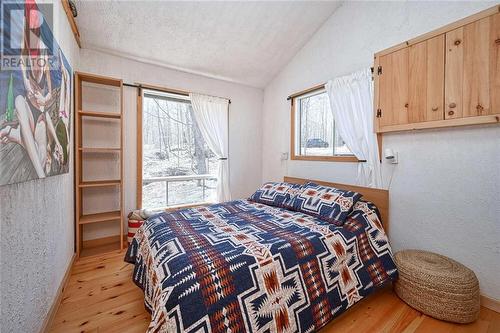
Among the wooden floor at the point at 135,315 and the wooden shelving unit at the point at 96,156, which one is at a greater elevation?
the wooden shelving unit at the point at 96,156

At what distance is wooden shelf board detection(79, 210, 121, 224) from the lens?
7.59 feet

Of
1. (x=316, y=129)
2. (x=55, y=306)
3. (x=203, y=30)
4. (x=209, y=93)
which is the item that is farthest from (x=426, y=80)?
A: (x=55, y=306)

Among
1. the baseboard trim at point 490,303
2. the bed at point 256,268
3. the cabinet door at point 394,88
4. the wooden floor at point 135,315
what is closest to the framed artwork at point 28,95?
the bed at point 256,268

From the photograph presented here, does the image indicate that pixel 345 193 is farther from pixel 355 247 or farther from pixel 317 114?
pixel 317 114

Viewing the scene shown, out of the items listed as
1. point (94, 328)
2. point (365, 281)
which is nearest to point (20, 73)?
point (94, 328)

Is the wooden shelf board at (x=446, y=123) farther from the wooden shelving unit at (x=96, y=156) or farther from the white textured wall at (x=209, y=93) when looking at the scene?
the wooden shelving unit at (x=96, y=156)

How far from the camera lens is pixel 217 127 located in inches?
128

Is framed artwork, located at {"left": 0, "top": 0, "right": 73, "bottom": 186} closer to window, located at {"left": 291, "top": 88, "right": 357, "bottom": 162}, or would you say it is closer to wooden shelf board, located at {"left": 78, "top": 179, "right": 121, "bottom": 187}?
wooden shelf board, located at {"left": 78, "top": 179, "right": 121, "bottom": 187}

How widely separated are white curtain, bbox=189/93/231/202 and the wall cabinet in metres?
2.09

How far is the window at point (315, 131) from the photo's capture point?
2.61 m

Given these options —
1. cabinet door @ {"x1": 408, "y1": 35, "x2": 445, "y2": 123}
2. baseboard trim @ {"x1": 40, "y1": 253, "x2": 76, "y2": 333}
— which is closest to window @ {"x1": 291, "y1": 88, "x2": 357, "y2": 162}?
cabinet door @ {"x1": 408, "y1": 35, "x2": 445, "y2": 123}

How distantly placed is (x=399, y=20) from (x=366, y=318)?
2593 millimetres

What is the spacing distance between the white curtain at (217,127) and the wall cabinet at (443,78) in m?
2.09

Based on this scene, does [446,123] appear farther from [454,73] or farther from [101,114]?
[101,114]
